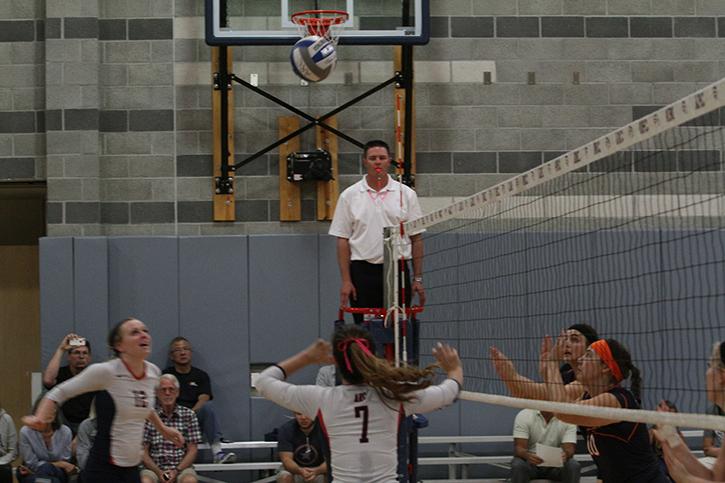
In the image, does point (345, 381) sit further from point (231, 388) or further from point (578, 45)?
point (578, 45)

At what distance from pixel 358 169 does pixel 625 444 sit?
6.65 meters

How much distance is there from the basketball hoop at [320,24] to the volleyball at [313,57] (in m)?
0.48

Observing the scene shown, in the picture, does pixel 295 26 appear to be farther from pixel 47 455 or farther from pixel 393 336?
pixel 47 455

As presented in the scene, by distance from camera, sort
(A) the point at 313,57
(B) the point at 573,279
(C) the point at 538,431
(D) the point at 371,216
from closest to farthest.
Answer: (D) the point at 371,216
(B) the point at 573,279
(A) the point at 313,57
(C) the point at 538,431

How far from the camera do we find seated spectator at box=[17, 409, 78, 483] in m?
11.1

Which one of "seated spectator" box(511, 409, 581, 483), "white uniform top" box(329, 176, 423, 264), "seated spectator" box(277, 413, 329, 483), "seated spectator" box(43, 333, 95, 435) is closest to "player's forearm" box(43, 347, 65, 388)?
"seated spectator" box(43, 333, 95, 435)

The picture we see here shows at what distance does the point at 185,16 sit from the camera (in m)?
12.6

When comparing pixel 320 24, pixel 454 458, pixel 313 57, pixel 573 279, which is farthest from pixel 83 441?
pixel 573 279

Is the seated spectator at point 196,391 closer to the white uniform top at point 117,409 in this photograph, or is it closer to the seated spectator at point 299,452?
the seated spectator at point 299,452

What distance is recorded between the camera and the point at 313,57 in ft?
35.8

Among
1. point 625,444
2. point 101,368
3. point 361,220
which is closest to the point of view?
point 625,444

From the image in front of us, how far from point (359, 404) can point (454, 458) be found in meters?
6.54

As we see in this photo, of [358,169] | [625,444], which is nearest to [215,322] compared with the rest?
[358,169]

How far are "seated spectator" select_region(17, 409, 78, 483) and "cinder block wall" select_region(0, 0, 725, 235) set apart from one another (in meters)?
2.24
